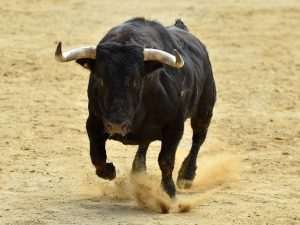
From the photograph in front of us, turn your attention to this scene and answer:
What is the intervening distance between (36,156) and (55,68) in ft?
14.8

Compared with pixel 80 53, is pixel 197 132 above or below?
below

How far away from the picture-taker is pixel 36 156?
1078 centimetres

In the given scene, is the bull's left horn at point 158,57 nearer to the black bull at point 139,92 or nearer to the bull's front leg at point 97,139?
the black bull at point 139,92

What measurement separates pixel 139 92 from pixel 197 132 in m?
2.39

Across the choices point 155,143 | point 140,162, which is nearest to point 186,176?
point 140,162

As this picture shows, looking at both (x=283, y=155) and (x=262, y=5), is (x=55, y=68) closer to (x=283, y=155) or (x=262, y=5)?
(x=283, y=155)

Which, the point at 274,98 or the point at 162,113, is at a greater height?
the point at 162,113

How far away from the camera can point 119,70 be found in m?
8.17

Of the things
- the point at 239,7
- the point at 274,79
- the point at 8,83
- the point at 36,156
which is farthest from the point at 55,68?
the point at 239,7

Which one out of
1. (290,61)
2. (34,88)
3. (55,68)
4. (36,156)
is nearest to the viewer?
(36,156)

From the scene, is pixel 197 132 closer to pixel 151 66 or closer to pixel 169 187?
pixel 169 187

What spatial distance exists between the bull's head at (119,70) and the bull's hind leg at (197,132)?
191 centimetres

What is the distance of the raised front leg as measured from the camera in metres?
8.90

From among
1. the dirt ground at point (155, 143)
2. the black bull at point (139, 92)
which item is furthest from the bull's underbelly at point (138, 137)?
the dirt ground at point (155, 143)
